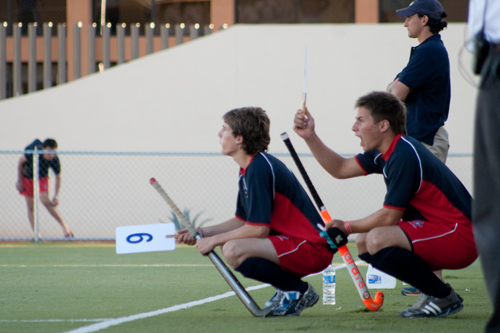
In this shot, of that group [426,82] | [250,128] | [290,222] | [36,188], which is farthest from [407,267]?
[36,188]

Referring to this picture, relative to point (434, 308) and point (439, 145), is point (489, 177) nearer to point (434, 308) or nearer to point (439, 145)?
point (434, 308)

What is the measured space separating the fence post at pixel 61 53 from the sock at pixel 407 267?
40.7 feet

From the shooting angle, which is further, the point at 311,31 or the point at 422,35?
the point at 311,31

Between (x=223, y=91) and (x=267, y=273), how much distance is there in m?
9.85

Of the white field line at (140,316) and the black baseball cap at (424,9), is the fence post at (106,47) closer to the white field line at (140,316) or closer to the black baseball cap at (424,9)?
the white field line at (140,316)

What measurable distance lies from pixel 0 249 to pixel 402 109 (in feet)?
28.1

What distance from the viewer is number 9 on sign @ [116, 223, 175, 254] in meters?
4.51

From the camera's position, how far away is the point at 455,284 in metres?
6.77

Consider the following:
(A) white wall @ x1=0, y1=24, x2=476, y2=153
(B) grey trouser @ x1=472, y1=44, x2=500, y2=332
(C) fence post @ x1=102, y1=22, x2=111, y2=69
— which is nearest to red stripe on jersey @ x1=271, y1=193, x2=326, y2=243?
(B) grey trouser @ x1=472, y1=44, x2=500, y2=332

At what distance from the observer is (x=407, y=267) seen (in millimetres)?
4219

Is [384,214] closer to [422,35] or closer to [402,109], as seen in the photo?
[402,109]

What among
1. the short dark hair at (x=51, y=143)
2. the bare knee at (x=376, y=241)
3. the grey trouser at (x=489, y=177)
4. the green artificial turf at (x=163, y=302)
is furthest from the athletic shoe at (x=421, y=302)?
the short dark hair at (x=51, y=143)

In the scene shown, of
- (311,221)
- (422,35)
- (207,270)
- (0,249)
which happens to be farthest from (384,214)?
(0,249)

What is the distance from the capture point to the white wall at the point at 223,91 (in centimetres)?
1385
